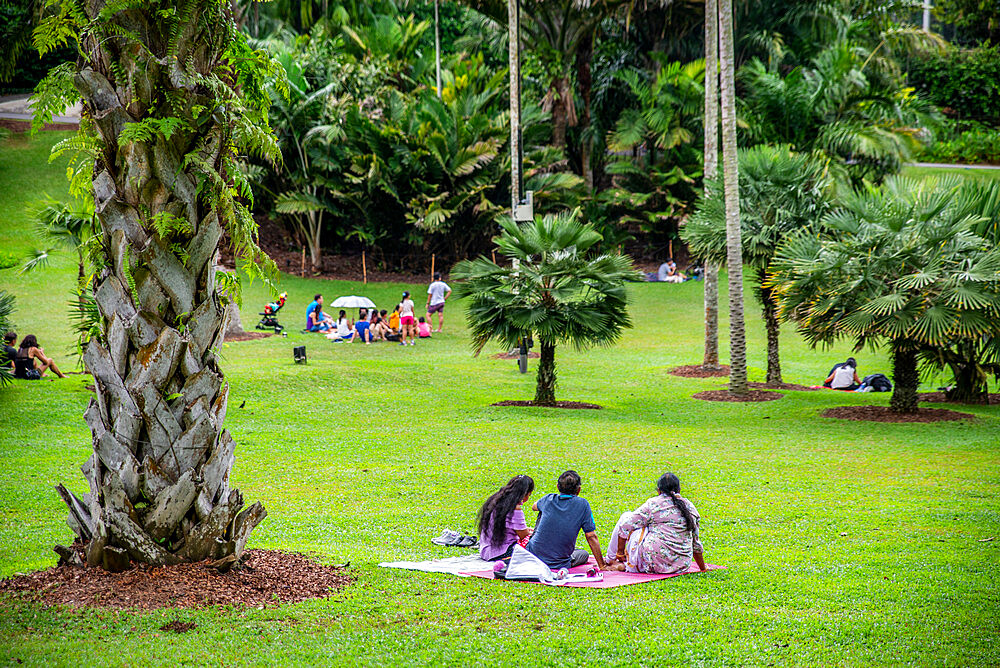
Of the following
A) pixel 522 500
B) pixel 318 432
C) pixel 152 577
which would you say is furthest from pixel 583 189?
pixel 152 577

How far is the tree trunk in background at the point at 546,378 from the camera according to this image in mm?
17016

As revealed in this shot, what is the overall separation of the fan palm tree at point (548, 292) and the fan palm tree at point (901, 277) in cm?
325

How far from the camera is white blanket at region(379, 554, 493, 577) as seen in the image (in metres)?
7.38

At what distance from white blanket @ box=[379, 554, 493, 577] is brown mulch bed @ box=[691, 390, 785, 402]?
11.7m

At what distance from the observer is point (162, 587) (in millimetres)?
5828

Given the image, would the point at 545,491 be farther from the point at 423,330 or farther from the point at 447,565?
the point at 423,330

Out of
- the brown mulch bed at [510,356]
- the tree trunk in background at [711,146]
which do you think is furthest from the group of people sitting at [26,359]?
the tree trunk in background at [711,146]

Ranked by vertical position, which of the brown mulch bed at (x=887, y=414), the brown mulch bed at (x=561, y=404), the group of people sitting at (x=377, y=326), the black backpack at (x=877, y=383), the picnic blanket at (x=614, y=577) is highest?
the group of people sitting at (x=377, y=326)

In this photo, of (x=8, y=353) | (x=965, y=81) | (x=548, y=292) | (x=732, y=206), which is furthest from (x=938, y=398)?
(x=965, y=81)

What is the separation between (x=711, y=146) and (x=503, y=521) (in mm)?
15967

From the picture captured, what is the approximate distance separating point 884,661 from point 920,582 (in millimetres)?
1882

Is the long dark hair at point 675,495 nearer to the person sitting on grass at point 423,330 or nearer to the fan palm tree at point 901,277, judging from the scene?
the fan palm tree at point 901,277

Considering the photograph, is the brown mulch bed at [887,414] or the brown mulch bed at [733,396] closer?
the brown mulch bed at [887,414]

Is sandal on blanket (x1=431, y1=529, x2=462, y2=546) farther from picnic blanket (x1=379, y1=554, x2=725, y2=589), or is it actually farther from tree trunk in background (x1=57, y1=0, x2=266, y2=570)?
tree trunk in background (x1=57, y1=0, x2=266, y2=570)
